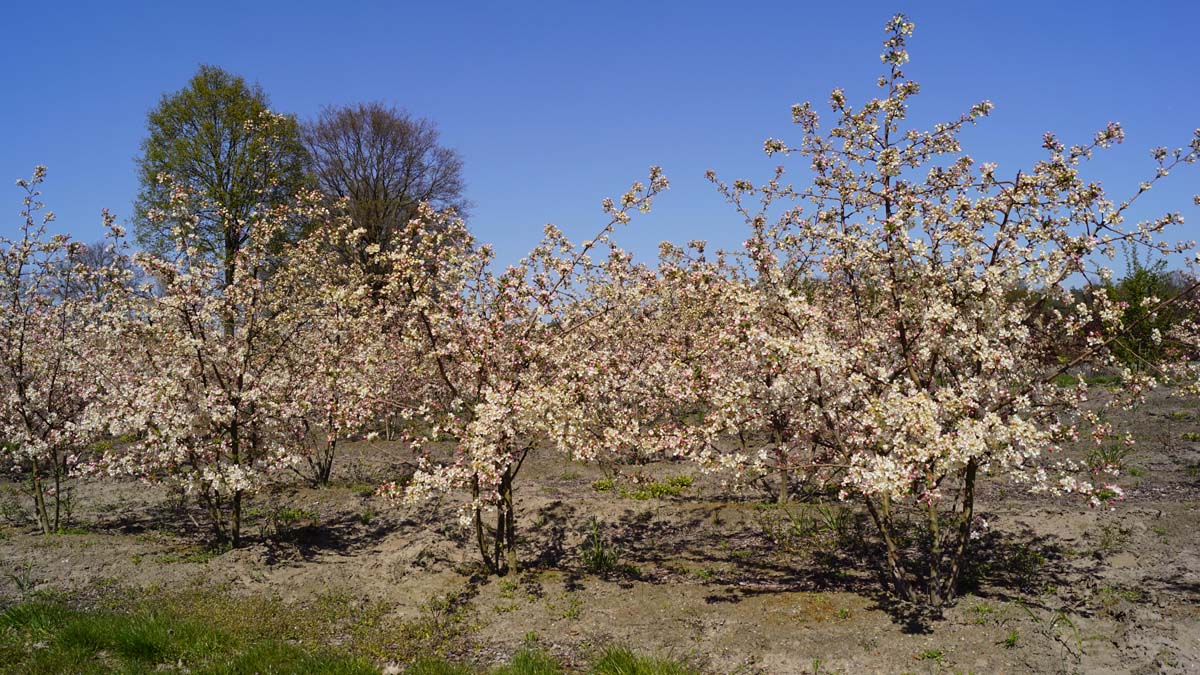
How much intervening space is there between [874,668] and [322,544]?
23.3 feet

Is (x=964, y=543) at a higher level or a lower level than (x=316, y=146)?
lower

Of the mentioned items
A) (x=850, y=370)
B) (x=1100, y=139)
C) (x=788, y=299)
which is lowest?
(x=850, y=370)

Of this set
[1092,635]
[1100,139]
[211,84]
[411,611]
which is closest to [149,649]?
[411,611]

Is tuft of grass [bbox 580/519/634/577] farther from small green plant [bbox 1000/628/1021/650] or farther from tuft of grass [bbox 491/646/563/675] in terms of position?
small green plant [bbox 1000/628/1021/650]

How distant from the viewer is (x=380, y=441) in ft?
61.6

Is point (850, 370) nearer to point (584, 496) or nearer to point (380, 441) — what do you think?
point (584, 496)

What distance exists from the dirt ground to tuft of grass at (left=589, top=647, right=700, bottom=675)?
385mm

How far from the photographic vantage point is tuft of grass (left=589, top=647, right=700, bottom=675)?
5457 millimetres

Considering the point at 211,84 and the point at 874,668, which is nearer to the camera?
the point at 874,668

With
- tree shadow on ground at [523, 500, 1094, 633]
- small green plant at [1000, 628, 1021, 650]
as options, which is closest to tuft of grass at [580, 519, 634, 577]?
Result: tree shadow on ground at [523, 500, 1094, 633]

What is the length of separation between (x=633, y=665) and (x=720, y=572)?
2.47 m

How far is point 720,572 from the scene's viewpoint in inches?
306

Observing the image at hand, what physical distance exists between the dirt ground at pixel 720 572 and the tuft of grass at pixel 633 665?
39 centimetres

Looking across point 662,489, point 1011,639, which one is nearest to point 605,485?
point 662,489
